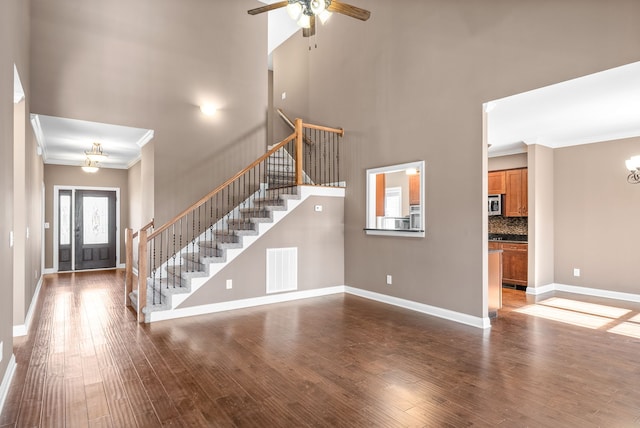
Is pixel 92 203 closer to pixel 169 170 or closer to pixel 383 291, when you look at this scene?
pixel 169 170

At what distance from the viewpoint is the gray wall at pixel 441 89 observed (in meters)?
3.60

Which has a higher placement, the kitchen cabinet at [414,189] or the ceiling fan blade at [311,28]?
the ceiling fan blade at [311,28]

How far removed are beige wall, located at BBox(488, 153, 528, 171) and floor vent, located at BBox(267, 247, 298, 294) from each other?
4.48 metres

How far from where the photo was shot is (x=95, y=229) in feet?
30.3

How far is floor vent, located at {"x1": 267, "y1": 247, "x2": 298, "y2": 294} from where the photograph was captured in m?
5.57

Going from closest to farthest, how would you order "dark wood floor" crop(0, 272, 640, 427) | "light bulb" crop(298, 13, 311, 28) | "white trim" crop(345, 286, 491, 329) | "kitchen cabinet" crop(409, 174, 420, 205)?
"dark wood floor" crop(0, 272, 640, 427), "light bulb" crop(298, 13, 311, 28), "white trim" crop(345, 286, 491, 329), "kitchen cabinet" crop(409, 174, 420, 205)

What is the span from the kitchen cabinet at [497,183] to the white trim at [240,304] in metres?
3.69

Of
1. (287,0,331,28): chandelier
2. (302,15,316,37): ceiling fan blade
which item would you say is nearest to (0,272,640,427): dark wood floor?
(287,0,331,28): chandelier

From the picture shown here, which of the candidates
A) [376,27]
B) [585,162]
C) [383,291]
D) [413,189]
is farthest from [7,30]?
[585,162]

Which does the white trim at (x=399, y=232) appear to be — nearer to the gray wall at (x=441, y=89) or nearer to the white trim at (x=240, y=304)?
the gray wall at (x=441, y=89)

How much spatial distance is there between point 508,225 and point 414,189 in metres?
2.07

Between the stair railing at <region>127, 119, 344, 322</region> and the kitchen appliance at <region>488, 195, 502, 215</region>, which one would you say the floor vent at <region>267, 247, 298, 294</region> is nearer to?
the stair railing at <region>127, 119, 344, 322</region>

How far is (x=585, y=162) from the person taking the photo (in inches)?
246

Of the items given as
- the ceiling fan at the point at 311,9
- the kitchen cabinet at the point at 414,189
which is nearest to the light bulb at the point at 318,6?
the ceiling fan at the point at 311,9
